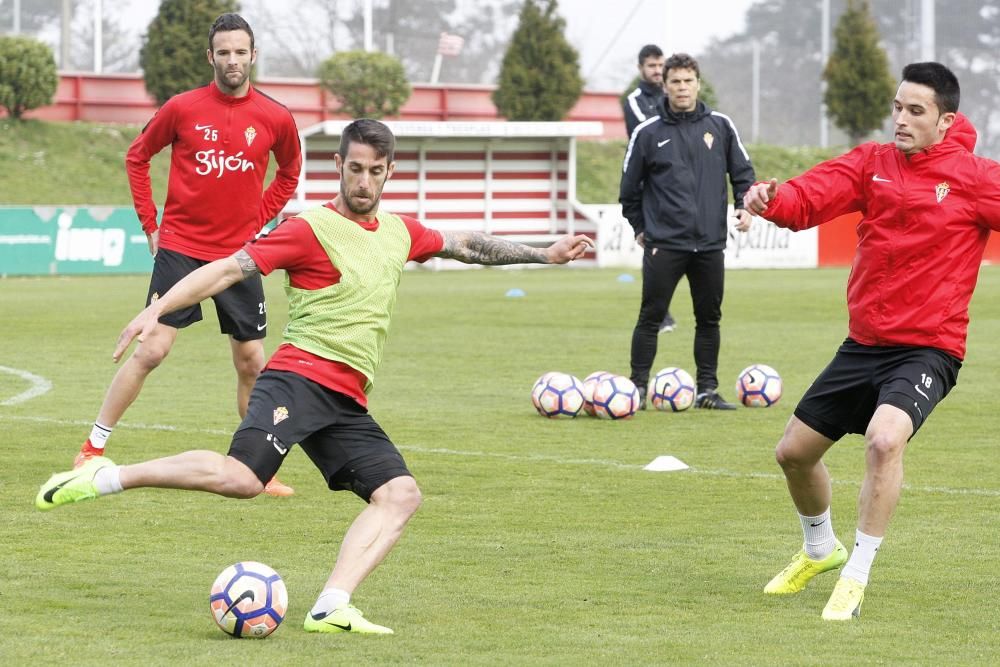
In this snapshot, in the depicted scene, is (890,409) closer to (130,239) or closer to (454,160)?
(130,239)

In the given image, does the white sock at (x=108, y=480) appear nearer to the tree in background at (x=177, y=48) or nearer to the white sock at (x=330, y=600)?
the white sock at (x=330, y=600)

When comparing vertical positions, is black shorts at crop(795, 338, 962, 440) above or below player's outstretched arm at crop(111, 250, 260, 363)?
below

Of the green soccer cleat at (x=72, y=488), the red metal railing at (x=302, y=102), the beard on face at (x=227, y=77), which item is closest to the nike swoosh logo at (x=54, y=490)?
the green soccer cleat at (x=72, y=488)

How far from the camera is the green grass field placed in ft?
17.9

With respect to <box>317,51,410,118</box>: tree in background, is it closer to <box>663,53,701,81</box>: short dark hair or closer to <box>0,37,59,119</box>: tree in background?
<box>0,37,59,119</box>: tree in background

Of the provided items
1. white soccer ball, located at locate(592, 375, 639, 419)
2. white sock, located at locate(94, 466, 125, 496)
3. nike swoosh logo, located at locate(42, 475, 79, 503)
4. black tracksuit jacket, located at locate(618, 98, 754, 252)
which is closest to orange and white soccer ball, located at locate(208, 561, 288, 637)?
white sock, located at locate(94, 466, 125, 496)

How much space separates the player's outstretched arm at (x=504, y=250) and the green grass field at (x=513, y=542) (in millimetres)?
1235

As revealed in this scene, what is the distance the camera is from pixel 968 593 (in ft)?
20.7

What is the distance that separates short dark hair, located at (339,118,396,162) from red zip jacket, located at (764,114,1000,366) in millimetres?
1487

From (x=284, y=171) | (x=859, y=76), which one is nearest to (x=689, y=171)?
(x=284, y=171)

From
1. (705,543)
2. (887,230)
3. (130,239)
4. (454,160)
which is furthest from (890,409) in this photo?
(454,160)

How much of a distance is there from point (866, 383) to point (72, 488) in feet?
9.65

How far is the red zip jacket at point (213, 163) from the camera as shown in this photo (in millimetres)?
8938

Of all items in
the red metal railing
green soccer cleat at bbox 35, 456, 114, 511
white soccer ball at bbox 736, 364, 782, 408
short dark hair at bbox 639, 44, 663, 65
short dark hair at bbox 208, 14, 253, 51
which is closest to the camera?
green soccer cleat at bbox 35, 456, 114, 511
